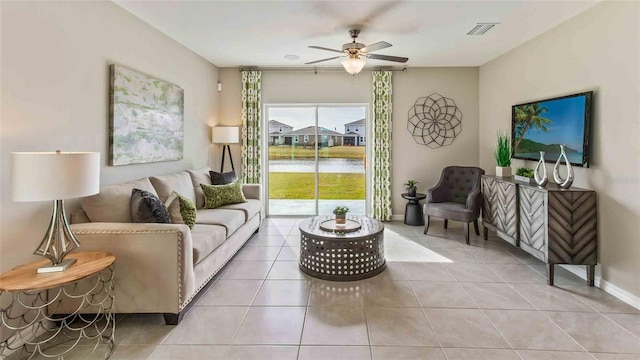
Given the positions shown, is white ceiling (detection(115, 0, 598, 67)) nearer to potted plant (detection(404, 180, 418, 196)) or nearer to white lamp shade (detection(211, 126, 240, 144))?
white lamp shade (detection(211, 126, 240, 144))

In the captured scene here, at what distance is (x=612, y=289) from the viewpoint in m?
2.98

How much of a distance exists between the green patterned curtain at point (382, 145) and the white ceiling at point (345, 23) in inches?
33.3

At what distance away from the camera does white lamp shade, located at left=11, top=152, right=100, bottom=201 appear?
6.07ft

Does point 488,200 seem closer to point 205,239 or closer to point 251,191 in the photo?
point 251,191

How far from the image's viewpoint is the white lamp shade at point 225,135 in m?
5.55

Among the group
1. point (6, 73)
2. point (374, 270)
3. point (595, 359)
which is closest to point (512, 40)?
point (374, 270)

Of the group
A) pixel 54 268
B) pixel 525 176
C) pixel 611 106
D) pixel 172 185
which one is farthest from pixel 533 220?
pixel 54 268

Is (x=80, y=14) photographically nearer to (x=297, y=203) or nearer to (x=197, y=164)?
(x=197, y=164)

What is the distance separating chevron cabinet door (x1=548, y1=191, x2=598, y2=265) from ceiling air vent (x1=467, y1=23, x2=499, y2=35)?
2099 millimetres

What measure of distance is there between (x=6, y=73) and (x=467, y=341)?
366 centimetres

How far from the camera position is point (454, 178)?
528cm

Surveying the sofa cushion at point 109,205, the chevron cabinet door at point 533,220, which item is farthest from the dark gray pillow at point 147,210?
the chevron cabinet door at point 533,220

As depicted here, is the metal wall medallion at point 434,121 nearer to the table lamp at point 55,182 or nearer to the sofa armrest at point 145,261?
the sofa armrest at point 145,261

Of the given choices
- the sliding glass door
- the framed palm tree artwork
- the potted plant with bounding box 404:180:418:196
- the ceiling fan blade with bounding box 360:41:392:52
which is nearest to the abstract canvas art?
the sliding glass door
